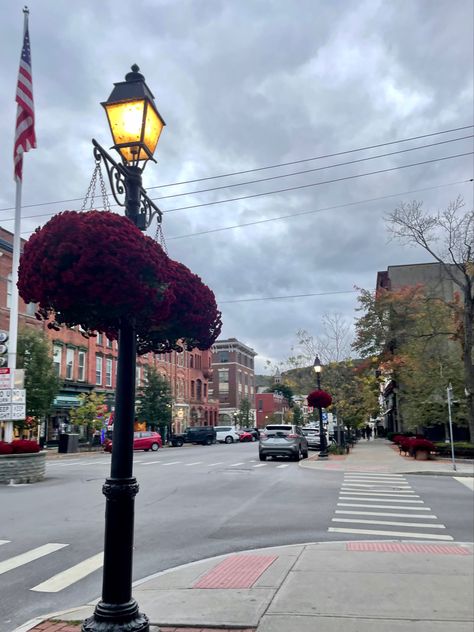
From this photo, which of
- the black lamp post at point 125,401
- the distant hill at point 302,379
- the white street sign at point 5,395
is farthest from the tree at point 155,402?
the black lamp post at point 125,401

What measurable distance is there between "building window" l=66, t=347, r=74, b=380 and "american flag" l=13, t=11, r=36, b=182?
97.9 feet

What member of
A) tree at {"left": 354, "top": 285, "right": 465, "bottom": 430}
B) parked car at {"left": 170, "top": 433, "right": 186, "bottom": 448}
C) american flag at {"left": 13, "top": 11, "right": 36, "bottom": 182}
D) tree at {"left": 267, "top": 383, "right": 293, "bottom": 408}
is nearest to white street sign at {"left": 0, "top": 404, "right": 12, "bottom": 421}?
american flag at {"left": 13, "top": 11, "right": 36, "bottom": 182}

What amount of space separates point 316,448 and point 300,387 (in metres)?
4.73

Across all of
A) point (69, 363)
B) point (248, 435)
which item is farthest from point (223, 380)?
point (69, 363)

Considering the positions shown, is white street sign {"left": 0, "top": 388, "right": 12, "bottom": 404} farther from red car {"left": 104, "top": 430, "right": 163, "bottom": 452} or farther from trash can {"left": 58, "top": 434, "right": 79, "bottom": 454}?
red car {"left": 104, "top": 430, "right": 163, "bottom": 452}

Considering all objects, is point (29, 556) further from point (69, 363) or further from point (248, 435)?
point (248, 435)

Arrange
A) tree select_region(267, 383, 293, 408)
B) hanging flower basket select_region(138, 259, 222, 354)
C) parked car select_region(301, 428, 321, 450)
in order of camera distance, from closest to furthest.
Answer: hanging flower basket select_region(138, 259, 222, 354) → parked car select_region(301, 428, 321, 450) → tree select_region(267, 383, 293, 408)

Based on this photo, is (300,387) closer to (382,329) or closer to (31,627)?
(382,329)

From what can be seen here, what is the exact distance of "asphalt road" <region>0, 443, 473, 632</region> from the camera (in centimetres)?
667

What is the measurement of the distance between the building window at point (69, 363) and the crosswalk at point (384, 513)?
3136 cm

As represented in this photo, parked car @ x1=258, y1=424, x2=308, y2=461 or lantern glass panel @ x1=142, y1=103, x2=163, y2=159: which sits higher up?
lantern glass panel @ x1=142, y1=103, x2=163, y2=159

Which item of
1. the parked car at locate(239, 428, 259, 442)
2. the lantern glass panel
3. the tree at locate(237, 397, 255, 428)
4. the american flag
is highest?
the american flag

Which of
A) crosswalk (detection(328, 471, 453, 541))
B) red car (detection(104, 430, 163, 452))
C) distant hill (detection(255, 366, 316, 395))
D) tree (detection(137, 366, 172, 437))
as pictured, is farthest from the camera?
tree (detection(137, 366, 172, 437))

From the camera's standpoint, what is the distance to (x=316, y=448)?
4022cm
